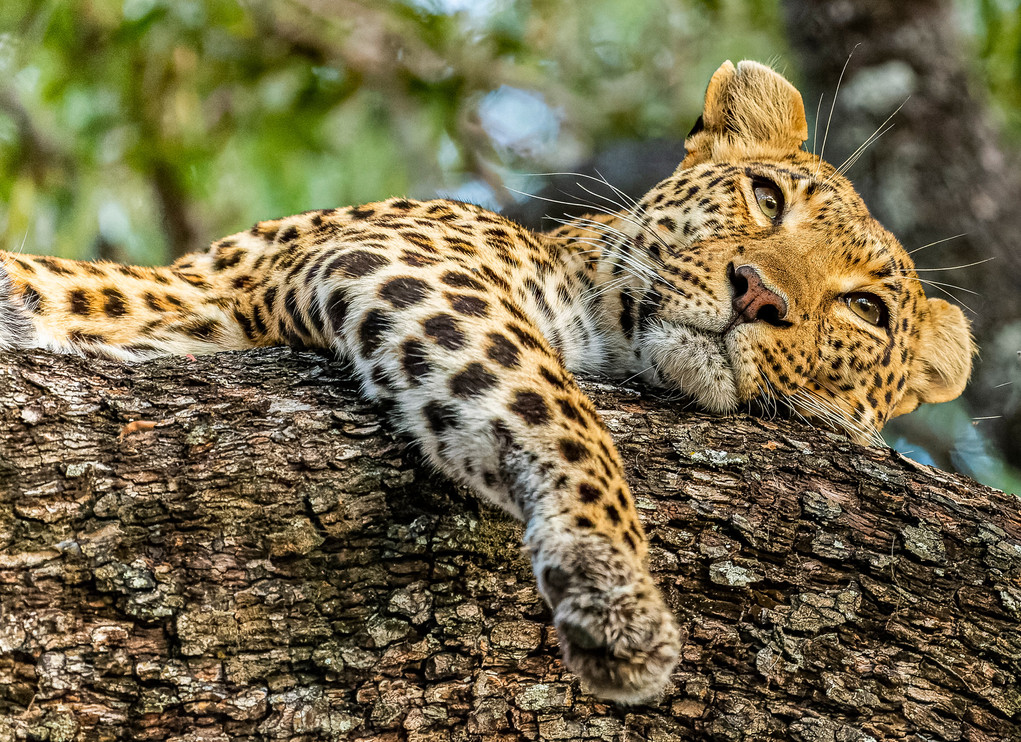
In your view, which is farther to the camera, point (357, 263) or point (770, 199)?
point (770, 199)

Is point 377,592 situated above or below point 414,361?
below

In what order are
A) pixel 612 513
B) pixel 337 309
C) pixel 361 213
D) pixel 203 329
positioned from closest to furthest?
pixel 612 513, pixel 337 309, pixel 203 329, pixel 361 213

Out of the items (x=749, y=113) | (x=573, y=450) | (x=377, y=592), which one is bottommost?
(x=377, y=592)

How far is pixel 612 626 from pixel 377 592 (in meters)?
0.75

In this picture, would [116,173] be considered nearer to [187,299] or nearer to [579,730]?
[187,299]

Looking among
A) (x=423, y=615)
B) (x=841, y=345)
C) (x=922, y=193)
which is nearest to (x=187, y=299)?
(x=423, y=615)

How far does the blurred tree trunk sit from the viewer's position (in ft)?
18.2

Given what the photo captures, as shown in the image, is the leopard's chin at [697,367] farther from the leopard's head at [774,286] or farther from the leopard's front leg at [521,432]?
the leopard's front leg at [521,432]

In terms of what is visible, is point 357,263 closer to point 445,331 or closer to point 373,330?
point 373,330

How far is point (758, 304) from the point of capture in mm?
3760

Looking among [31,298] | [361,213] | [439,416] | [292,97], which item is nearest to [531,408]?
[439,416]

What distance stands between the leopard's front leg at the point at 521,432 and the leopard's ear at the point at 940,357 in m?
2.46

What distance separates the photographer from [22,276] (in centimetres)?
380

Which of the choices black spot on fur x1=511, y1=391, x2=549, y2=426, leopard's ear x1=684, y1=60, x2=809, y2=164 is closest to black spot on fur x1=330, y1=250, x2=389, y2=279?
black spot on fur x1=511, y1=391, x2=549, y2=426
